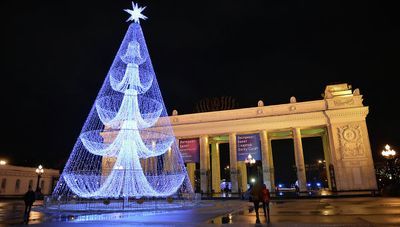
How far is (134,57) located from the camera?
21250 millimetres

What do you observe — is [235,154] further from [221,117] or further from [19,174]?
[19,174]

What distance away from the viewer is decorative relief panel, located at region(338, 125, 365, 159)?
44.4 metres

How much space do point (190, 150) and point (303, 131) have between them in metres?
20.4

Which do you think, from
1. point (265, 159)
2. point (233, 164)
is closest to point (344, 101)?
point (265, 159)

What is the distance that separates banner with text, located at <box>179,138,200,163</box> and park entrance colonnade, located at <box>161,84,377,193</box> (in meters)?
3.30

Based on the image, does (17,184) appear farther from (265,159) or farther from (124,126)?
(124,126)

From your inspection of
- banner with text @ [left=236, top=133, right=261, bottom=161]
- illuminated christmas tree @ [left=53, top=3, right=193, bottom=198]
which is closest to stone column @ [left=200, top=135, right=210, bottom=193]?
banner with text @ [left=236, top=133, right=261, bottom=161]

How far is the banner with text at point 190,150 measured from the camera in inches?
1906

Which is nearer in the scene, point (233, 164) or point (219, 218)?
point (219, 218)

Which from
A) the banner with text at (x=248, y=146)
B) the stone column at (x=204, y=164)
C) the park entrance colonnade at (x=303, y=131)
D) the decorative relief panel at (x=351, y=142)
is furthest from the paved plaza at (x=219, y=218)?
the stone column at (x=204, y=164)

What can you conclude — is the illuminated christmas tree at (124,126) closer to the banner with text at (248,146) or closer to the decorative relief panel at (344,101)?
the banner with text at (248,146)

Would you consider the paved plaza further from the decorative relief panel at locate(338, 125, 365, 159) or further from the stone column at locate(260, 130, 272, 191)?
the stone column at locate(260, 130, 272, 191)

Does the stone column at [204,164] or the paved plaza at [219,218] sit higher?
the stone column at [204,164]

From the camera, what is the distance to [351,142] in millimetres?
44875
